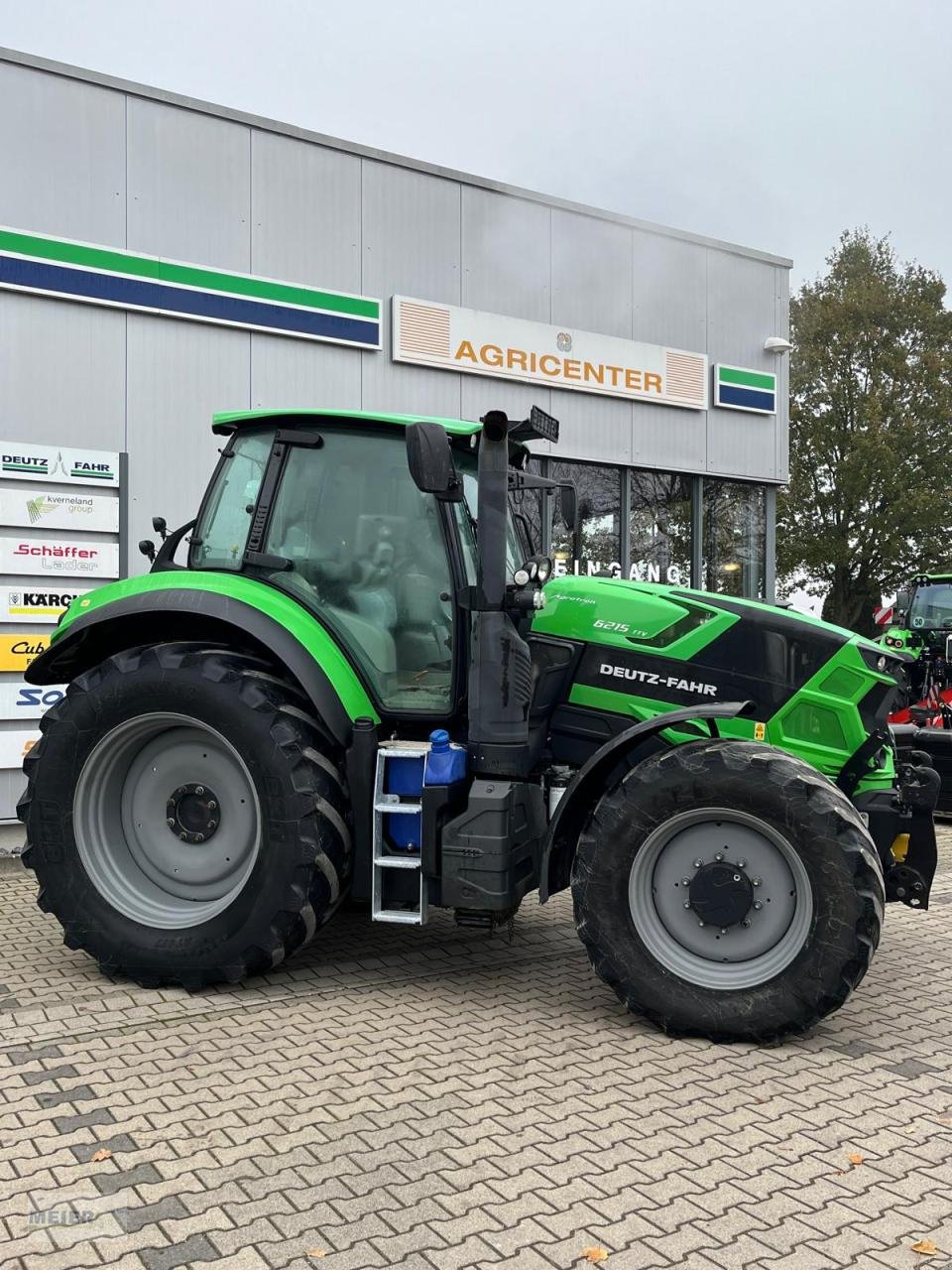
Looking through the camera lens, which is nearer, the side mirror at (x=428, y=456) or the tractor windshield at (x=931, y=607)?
the side mirror at (x=428, y=456)

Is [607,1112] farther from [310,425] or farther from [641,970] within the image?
[310,425]

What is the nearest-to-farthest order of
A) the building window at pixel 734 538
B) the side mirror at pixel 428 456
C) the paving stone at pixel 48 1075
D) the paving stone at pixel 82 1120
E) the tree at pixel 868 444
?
the paving stone at pixel 82 1120, the paving stone at pixel 48 1075, the side mirror at pixel 428 456, the building window at pixel 734 538, the tree at pixel 868 444

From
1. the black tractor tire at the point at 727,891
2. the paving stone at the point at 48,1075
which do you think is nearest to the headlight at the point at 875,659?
the black tractor tire at the point at 727,891

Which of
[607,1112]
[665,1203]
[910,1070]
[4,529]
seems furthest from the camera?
[4,529]

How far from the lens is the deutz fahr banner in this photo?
7.71 metres

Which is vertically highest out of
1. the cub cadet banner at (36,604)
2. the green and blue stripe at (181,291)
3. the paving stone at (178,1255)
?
the green and blue stripe at (181,291)

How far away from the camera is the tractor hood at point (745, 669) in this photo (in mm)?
4762

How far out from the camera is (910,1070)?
4.00 meters

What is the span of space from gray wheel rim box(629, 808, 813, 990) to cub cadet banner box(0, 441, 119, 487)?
17.5 ft

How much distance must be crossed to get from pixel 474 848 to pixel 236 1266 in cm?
203

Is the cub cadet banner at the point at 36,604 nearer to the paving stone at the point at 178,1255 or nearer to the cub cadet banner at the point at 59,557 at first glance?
the cub cadet banner at the point at 59,557

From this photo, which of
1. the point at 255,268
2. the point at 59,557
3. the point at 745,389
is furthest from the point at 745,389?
→ the point at 59,557

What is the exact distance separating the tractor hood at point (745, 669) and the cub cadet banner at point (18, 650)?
448 centimetres

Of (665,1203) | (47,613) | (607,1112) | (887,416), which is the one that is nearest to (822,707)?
(607,1112)
